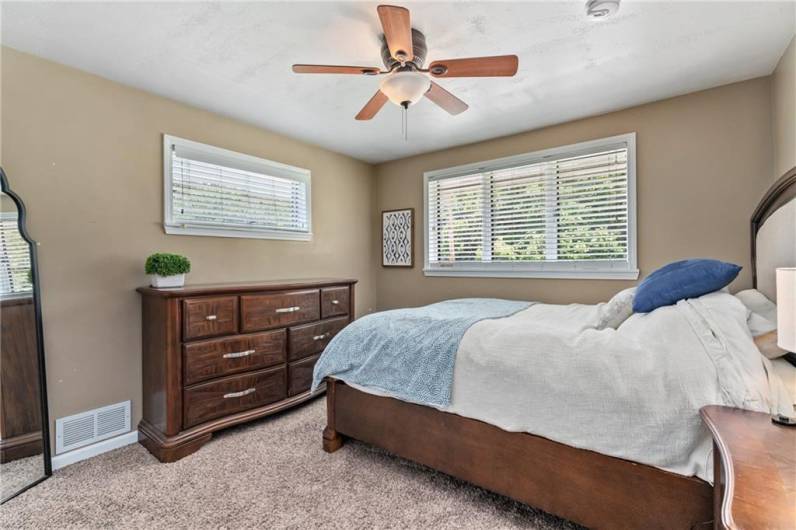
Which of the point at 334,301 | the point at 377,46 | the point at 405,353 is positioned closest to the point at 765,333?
the point at 405,353

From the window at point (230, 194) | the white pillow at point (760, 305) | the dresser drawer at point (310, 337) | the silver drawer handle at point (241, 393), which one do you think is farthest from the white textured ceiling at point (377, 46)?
the silver drawer handle at point (241, 393)

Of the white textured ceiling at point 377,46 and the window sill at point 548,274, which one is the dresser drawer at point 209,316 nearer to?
the white textured ceiling at point 377,46

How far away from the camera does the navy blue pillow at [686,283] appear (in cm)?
168

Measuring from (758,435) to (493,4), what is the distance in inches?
75.8

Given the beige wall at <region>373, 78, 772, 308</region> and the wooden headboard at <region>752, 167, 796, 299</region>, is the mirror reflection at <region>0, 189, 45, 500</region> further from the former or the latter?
the wooden headboard at <region>752, 167, 796, 299</region>

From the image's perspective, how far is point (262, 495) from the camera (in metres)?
1.87

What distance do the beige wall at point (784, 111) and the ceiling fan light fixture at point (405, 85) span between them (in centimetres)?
208

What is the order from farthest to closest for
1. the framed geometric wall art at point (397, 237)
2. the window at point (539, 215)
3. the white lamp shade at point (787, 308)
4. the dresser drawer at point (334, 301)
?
the framed geometric wall art at point (397, 237)
the dresser drawer at point (334, 301)
the window at point (539, 215)
the white lamp shade at point (787, 308)

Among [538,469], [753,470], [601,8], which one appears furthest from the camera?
[601,8]

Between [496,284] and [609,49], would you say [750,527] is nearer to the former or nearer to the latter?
[609,49]

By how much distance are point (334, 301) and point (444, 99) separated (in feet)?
6.12

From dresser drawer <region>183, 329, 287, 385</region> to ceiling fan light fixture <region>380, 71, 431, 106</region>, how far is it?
6.17 feet

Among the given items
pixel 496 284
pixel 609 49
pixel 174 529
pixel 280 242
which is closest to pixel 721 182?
pixel 609 49

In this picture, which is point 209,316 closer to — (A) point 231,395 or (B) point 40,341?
(A) point 231,395
